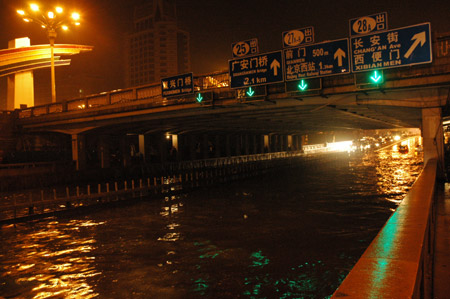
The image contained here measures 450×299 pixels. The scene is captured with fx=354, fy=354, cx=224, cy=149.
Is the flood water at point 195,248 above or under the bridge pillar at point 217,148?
under

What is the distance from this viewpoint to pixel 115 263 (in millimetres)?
9391

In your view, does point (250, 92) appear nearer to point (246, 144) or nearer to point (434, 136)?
point (434, 136)

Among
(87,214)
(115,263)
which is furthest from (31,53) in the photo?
(115,263)

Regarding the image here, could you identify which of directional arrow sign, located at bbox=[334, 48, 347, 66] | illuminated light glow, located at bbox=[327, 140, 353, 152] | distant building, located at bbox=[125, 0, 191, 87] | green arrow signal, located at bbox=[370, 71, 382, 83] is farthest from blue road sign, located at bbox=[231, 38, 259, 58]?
distant building, located at bbox=[125, 0, 191, 87]

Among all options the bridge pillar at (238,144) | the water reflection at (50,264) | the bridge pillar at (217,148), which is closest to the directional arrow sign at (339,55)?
the water reflection at (50,264)

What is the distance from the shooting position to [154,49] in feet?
557

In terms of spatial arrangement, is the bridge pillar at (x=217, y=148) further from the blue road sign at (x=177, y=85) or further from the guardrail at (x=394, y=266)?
the guardrail at (x=394, y=266)

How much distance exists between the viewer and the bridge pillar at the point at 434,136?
58.3ft

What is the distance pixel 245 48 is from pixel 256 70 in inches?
74.5

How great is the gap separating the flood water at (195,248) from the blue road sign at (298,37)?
361 inches

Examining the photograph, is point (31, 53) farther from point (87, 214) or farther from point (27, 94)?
point (87, 214)

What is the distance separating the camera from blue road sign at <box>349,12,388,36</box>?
18.3 meters

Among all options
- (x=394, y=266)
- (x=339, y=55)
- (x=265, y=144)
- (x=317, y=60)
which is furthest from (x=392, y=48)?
(x=265, y=144)

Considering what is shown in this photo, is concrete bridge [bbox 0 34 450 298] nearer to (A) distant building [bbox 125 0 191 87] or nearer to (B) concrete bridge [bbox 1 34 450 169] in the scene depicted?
(B) concrete bridge [bbox 1 34 450 169]
